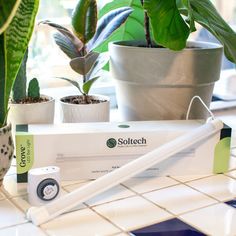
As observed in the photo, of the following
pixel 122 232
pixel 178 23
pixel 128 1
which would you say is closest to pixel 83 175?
pixel 122 232

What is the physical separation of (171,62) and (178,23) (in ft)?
0.31

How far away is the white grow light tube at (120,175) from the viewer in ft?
2.14

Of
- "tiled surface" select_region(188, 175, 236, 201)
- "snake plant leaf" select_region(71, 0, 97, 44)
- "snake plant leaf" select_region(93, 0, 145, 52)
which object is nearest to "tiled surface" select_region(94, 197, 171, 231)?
"tiled surface" select_region(188, 175, 236, 201)

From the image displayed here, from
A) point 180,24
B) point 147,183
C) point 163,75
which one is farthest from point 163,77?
point 147,183

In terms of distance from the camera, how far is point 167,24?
0.81 meters

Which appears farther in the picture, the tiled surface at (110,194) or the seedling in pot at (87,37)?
the seedling in pot at (87,37)

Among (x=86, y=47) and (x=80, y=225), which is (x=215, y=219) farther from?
(x=86, y=47)

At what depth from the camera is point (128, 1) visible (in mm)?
1040

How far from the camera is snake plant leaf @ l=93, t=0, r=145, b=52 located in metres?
1.03

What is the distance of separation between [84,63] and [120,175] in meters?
0.26

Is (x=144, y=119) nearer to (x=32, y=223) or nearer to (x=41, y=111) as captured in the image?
(x=41, y=111)

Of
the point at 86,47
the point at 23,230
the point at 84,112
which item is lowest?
the point at 23,230

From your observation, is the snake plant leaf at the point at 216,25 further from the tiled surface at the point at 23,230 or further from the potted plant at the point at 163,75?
the tiled surface at the point at 23,230

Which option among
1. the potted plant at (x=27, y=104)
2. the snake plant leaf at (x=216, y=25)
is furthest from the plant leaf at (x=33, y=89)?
the snake plant leaf at (x=216, y=25)
